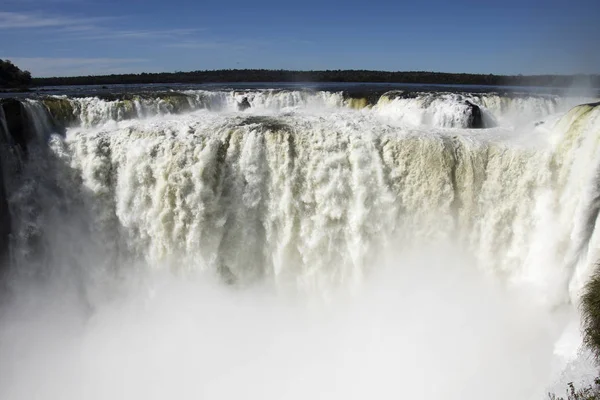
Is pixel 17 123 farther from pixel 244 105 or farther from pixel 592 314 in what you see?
pixel 592 314

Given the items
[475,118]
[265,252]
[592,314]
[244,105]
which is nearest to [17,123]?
[265,252]

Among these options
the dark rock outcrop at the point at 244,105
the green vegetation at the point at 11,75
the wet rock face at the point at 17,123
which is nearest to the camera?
the wet rock face at the point at 17,123

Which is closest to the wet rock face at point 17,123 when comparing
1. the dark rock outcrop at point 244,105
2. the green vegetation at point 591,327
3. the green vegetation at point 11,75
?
the dark rock outcrop at point 244,105

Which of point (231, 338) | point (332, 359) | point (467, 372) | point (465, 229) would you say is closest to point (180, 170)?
point (231, 338)

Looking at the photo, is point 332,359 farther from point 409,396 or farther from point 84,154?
point 84,154

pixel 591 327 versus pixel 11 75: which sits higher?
pixel 11 75

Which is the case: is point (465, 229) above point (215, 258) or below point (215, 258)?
above

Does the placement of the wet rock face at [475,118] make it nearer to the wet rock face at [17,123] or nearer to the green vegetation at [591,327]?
the green vegetation at [591,327]
